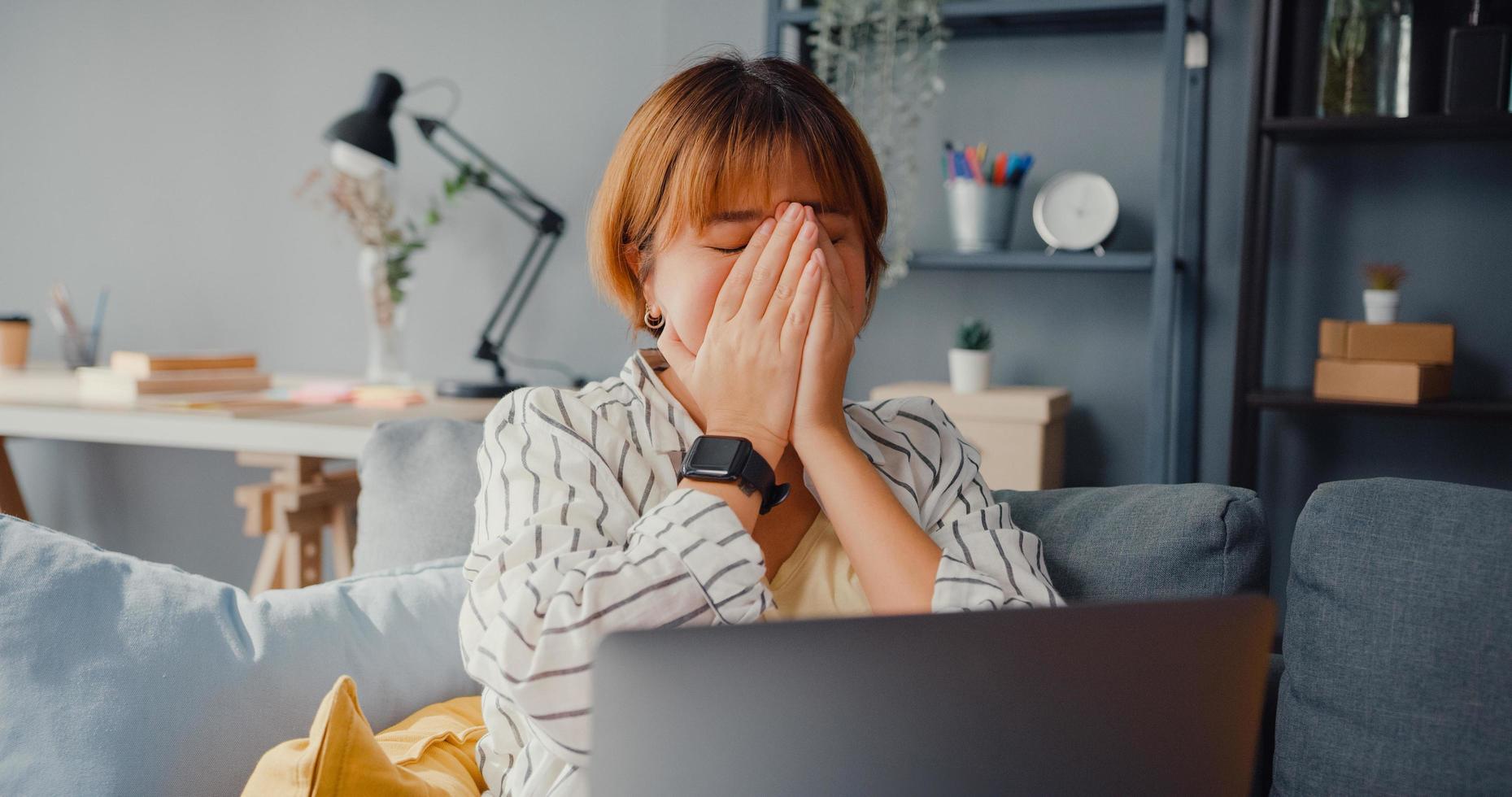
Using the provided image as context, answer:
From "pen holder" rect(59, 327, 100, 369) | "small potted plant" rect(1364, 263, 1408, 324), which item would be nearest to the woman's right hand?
"small potted plant" rect(1364, 263, 1408, 324)

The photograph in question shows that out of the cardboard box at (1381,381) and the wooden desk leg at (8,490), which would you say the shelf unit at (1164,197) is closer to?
the cardboard box at (1381,381)

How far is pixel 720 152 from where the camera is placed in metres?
0.96

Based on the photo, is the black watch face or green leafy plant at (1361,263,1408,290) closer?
the black watch face

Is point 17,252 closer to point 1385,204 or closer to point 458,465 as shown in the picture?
point 458,465

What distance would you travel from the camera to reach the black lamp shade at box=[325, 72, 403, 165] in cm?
254

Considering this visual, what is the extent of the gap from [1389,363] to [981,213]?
32.8 inches

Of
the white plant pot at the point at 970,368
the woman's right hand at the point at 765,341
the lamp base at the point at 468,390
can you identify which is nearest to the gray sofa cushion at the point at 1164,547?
the woman's right hand at the point at 765,341

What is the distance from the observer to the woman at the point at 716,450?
789 millimetres

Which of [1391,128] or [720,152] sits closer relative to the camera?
[720,152]

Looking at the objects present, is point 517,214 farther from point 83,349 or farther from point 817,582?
point 817,582

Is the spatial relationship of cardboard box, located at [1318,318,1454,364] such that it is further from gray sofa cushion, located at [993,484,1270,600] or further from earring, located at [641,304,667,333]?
earring, located at [641,304,667,333]

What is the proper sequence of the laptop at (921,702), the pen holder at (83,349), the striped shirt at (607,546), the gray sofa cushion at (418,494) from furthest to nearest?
1. the pen holder at (83,349)
2. the gray sofa cushion at (418,494)
3. the striped shirt at (607,546)
4. the laptop at (921,702)

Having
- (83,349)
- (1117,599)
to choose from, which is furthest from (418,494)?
(83,349)

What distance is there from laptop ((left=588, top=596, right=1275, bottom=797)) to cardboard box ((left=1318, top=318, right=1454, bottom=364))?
1.94 meters
